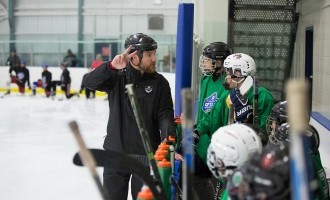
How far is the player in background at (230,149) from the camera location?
4.45 feet

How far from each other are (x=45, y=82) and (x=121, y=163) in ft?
38.5

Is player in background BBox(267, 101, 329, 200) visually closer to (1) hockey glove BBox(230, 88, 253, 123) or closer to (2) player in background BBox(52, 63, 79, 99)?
(1) hockey glove BBox(230, 88, 253, 123)

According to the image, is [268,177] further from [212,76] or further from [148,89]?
[212,76]

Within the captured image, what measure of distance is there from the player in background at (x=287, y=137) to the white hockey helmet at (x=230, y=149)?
23 centimetres

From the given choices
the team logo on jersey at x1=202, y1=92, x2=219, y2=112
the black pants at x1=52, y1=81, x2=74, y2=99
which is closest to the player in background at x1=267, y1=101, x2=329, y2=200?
the team logo on jersey at x1=202, y1=92, x2=219, y2=112

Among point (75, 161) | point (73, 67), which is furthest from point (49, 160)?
point (73, 67)

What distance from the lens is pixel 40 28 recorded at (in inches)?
640

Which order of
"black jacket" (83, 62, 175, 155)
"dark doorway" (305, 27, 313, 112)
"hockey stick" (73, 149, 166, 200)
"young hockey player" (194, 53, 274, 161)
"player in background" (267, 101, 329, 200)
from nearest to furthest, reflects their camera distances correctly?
1. "hockey stick" (73, 149, 166, 200)
2. "player in background" (267, 101, 329, 200)
3. "young hockey player" (194, 53, 274, 161)
4. "black jacket" (83, 62, 175, 155)
5. "dark doorway" (305, 27, 313, 112)

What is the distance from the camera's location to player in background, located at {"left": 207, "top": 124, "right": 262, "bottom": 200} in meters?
1.36

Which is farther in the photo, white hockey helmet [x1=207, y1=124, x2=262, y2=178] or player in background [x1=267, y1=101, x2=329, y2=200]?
player in background [x1=267, y1=101, x2=329, y2=200]

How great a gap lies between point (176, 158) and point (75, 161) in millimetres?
661

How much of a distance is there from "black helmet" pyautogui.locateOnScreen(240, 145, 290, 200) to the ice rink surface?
45 cm

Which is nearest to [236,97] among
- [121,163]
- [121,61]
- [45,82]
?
Result: [121,61]

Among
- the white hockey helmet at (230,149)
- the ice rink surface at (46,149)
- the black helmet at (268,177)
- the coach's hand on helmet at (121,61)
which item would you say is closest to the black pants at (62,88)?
the ice rink surface at (46,149)
